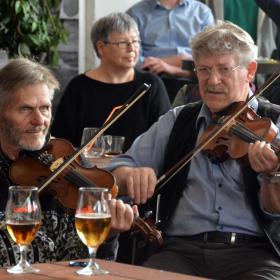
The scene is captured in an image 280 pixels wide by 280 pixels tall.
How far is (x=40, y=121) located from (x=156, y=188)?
0.43 m

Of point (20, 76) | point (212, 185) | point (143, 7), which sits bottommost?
point (212, 185)

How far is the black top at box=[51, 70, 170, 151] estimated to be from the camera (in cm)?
468

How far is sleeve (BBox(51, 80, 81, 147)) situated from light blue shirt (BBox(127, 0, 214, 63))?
100 centimetres

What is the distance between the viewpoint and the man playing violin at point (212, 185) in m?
2.91

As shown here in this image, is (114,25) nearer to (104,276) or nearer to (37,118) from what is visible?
(37,118)

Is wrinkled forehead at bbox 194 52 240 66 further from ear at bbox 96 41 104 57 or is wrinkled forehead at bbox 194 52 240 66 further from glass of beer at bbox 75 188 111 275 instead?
ear at bbox 96 41 104 57

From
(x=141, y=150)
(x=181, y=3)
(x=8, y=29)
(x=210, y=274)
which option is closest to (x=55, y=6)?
(x=8, y=29)

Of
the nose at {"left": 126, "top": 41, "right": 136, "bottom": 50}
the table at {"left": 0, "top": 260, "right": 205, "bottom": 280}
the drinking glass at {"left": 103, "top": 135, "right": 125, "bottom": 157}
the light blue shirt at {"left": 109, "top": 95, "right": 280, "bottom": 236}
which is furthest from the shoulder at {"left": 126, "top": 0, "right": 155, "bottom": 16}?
the table at {"left": 0, "top": 260, "right": 205, "bottom": 280}

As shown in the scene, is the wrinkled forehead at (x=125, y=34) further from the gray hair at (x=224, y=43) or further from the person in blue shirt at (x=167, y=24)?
the gray hair at (x=224, y=43)

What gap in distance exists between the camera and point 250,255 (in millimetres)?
2945

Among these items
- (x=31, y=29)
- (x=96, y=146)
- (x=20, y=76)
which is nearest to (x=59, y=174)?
(x=20, y=76)

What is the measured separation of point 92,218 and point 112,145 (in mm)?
1852

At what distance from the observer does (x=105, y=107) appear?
15.7 feet

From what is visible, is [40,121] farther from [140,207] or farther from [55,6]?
[55,6]
